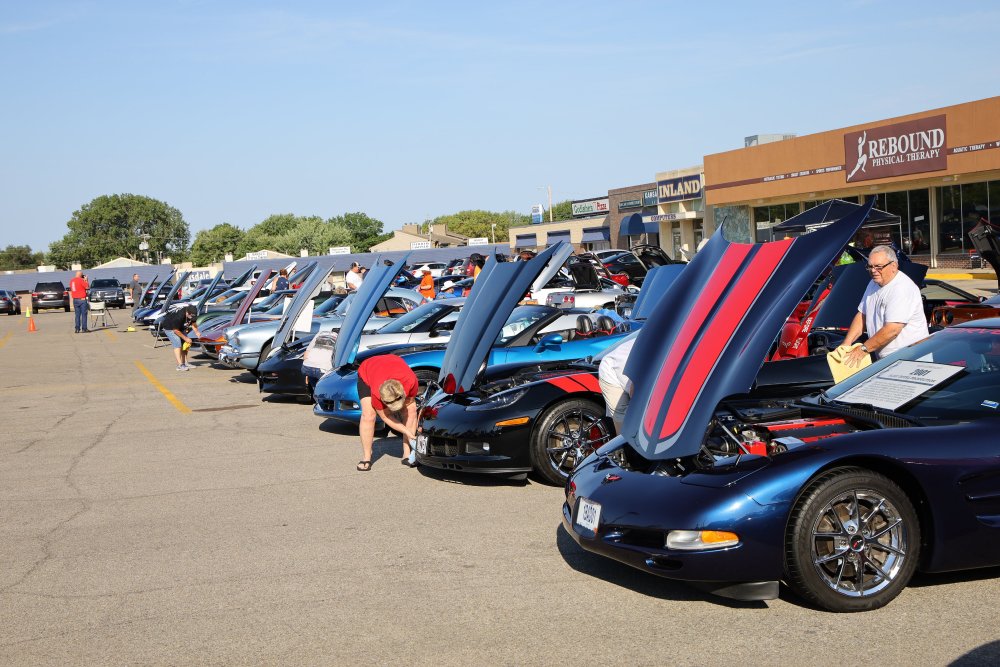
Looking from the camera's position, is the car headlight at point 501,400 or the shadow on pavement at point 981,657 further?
Answer: the car headlight at point 501,400

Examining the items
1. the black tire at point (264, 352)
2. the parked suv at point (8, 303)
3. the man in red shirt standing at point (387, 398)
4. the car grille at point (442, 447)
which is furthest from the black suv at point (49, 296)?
the car grille at point (442, 447)

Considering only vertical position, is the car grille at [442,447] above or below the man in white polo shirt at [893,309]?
below

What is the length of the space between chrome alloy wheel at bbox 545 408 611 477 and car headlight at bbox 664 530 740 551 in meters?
3.05

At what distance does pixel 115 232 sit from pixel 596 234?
360 ft

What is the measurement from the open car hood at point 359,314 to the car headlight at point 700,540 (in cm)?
690

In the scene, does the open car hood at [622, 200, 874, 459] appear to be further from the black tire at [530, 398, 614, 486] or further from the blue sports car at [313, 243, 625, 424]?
the blue sports car at [313, 243, 625, 424]

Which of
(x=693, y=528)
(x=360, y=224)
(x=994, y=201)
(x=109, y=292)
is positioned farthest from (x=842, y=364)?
(x=360, y=224)

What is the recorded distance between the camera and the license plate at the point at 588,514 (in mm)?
5254

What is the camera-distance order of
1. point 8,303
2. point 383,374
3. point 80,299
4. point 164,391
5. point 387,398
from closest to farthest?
point 387,398 < point 383,374 < point 164,391 < point 80,299 < point 8,303

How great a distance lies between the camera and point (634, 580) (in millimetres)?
5461

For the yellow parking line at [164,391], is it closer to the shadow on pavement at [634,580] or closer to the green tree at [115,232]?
the shadow on pavement at [634,580]

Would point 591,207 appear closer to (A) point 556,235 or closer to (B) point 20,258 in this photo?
(A) point 556,235

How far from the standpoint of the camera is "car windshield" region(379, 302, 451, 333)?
13369mm

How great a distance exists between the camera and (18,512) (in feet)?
26.3
